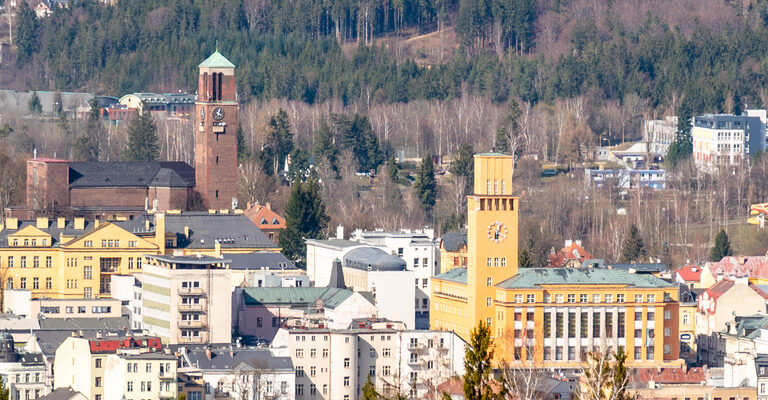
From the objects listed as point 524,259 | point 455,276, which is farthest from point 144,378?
point 524,259

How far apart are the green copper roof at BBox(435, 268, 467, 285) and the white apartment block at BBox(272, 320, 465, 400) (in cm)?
1146

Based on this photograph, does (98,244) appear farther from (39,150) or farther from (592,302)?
(39,150)

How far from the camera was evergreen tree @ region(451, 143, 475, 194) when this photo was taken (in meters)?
178

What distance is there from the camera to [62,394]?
352 ft

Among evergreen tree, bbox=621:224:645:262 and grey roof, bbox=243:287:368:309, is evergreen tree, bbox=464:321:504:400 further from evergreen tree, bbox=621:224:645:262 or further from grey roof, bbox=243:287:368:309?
evergreen tree, bbox=621:224:645:262

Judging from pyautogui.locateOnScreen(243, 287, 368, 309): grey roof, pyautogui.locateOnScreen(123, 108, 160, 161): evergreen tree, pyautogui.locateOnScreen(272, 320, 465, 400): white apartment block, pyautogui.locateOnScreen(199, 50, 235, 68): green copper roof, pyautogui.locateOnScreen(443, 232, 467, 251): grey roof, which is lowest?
pyautogui.locateOnScreen(272, 320, 465, 400): white apartment block

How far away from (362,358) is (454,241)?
3055 centimetres

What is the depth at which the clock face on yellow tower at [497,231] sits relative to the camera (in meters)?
127

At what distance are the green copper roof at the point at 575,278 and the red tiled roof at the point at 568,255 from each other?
20.0 metres

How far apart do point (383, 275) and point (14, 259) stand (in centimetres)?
2120

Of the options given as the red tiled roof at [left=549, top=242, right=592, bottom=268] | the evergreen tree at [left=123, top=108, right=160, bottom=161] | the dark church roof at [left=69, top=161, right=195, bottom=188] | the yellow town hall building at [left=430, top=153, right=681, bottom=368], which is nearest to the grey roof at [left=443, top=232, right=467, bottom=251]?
the red tiled roof at [left=549, top=242, right=592, bottom=268]

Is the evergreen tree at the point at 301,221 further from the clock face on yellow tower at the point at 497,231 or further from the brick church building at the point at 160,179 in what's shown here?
the clock face on yellow tower at the point at 497,231

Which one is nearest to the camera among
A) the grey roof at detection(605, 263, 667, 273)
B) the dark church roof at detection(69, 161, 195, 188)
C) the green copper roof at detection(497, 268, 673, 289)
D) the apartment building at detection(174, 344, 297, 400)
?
the apartment building at detection(174, 344, 297, 400)

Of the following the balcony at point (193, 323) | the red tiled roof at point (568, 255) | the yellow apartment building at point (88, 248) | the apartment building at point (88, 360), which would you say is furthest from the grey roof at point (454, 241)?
the apartment building at point (88, 360)
